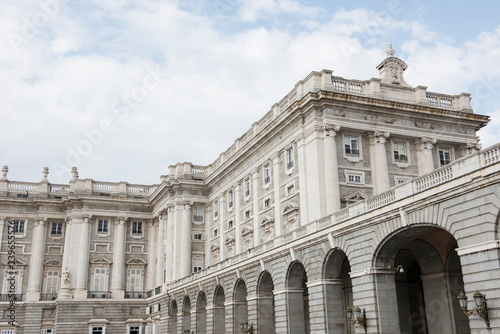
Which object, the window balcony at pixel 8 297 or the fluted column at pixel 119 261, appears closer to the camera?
the window balcony at pixel 8 297

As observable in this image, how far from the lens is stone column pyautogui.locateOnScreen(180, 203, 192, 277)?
197 feet

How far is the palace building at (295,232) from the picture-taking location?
1000 inches

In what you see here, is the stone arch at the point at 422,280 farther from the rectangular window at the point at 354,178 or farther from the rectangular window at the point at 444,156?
the rectangular window at the point at 444,156

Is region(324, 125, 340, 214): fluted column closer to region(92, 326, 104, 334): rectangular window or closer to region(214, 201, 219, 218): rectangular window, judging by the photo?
region(214, 201, 219, 218): rectangular window

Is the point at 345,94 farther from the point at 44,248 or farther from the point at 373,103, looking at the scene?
the point at 44,248

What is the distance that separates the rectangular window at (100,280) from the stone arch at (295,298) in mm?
37796

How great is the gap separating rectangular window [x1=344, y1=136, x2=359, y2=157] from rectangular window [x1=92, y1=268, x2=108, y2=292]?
37704 mm

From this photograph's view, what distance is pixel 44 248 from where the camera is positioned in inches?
2702

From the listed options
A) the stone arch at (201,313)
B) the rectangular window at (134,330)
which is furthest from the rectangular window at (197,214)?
the rectangular window at (134,330)

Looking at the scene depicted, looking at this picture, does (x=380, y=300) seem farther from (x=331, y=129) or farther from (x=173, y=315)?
(x=173, y=315)

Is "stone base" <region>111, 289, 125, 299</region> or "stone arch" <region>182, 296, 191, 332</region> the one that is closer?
"stone arch" <region>182, 296, 191, 332</region>

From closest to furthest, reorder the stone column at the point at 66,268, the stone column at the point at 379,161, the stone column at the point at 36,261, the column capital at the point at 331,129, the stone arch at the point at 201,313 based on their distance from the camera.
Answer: the column capital at the point at 331,129 < the stone column at the point at 379,161 < the stone arch at the point at 201,313 < the stone column at the point at 66,268 < the stone column at the point at 36,261

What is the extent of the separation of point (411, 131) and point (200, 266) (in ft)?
91.0

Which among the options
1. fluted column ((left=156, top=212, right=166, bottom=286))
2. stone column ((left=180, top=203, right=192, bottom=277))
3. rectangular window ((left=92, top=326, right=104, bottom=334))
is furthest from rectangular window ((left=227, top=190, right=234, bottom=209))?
rectangular window ((left=92, top=326, right=104, bottom=334))
